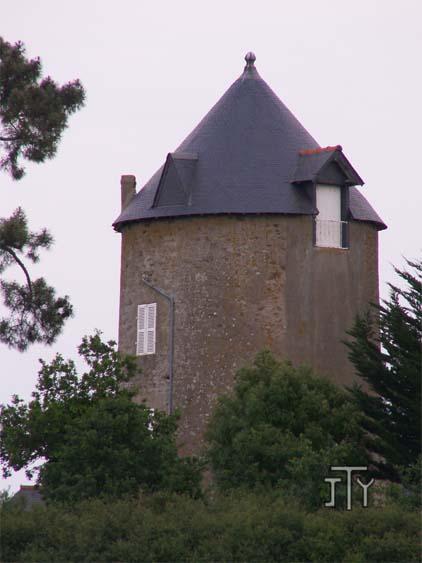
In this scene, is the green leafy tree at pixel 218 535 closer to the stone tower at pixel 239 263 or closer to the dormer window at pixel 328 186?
the stone tower at pixel 239 263

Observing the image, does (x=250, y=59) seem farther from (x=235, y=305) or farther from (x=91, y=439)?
(x=91, y=439)

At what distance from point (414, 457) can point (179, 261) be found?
29.6ft

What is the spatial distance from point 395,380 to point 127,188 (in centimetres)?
1138

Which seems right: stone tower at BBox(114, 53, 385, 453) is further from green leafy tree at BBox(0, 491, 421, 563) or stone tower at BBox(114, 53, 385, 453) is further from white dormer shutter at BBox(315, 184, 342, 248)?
green leafy tree at BBox(0, 491, 421, 563)

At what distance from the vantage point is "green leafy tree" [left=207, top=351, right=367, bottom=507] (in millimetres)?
30078

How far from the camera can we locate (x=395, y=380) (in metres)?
31.9

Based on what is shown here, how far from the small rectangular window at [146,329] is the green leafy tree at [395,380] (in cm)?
653

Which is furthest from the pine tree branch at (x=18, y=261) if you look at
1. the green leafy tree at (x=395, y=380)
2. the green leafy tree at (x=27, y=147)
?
the green leafy tree at (x=395, y=380)

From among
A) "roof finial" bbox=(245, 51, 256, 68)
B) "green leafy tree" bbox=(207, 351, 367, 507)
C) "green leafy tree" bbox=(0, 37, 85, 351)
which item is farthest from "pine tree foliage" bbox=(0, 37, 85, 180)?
"roof finial" bbox=(245, 51, 256, 68)

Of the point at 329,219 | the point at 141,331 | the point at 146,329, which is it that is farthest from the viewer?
the point at 141,331

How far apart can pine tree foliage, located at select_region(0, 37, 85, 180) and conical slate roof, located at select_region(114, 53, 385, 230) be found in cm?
726

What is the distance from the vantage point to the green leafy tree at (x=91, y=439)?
A: 2923 centimetres

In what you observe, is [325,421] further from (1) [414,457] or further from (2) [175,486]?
(2) [175,486]

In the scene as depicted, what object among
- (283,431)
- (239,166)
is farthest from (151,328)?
(283,431)
